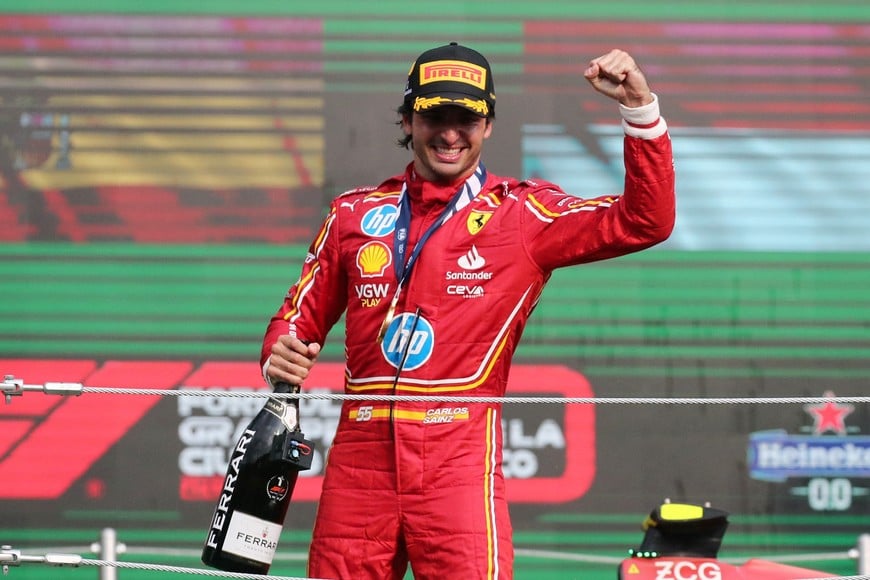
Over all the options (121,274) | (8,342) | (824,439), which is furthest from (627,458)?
(8,342)

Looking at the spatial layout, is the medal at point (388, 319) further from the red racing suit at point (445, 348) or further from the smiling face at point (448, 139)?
the smiling face at point (448, 139)

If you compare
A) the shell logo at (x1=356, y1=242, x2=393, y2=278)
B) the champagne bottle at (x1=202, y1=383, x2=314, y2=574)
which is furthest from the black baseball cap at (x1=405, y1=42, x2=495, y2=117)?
the champagne bottle at (x1=202, y1=383, x2=314, y2=574)

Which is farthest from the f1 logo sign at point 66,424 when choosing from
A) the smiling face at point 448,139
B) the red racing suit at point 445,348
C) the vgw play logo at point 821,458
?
the smiling face at point 448,139

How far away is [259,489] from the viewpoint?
9.41 feet

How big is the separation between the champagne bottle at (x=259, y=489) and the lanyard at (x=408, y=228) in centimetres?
27

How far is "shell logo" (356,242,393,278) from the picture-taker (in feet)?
9.61

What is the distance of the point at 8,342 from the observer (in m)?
4.76

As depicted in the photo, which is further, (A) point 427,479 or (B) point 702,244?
(B) point 702,244

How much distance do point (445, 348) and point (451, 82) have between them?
543 mm

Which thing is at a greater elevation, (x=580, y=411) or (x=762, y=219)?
(x=762, y=219)

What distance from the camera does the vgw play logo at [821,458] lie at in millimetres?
4742

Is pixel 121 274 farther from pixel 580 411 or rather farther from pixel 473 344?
pixel 473 344

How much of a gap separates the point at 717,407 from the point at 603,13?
1392 millimetres

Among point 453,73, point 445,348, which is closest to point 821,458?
point 445,348
